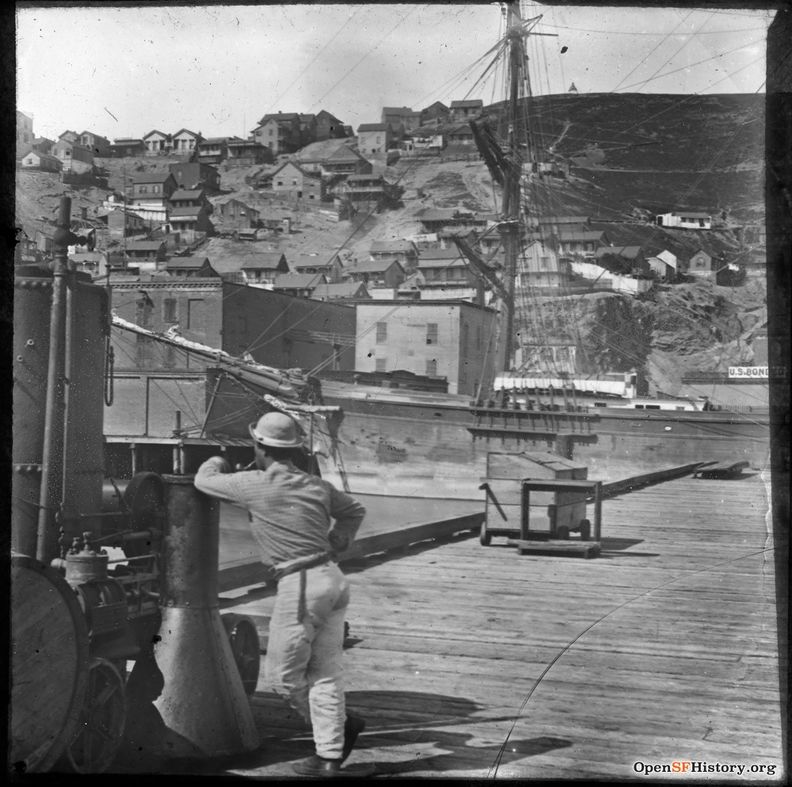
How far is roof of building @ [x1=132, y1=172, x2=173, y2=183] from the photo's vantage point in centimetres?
396

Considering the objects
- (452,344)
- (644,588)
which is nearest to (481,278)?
(452,344)

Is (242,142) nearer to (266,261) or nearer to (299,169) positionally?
(299,169)

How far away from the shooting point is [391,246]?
13.6 ft

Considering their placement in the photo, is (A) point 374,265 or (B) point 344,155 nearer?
→ (A) point 374,265

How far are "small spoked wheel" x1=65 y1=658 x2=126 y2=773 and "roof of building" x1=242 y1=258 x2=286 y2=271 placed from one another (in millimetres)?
1989

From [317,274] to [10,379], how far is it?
1408 millimetres

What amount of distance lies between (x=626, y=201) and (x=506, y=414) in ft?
3.98

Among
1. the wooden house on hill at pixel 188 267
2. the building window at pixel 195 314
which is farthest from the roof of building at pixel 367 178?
the building window at pixel 195 314

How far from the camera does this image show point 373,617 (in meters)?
3.98

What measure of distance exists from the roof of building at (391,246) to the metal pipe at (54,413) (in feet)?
4.48

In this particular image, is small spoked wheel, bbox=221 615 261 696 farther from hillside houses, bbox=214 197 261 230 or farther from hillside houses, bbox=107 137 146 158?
hillside houses, bbox=107 137 146 158

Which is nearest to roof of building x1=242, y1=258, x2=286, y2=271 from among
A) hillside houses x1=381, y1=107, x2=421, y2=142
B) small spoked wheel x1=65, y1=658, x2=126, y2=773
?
hillside houses x1=381, y1=107, x2=421, y2=142

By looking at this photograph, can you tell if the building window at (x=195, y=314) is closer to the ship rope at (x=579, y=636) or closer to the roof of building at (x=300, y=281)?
the roof of building at (x=300, y=281)

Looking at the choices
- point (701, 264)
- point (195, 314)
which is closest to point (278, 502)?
point (195, 314)
